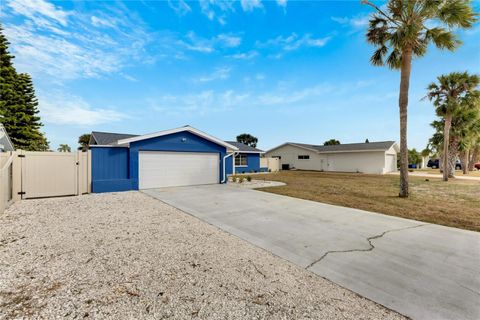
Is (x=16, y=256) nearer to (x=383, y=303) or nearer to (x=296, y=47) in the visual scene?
(x=383, y=303)

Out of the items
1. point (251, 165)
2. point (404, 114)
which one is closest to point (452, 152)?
point (404, 114)

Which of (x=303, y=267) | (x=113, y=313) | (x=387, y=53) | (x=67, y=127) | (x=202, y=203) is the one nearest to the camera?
(x=113, y=313)

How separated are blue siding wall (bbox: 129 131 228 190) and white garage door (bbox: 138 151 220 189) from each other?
257 mm

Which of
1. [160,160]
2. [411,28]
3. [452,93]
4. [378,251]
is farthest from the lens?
[452,93]

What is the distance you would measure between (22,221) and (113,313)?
5585mm

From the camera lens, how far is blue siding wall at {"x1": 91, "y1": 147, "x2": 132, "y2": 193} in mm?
9711

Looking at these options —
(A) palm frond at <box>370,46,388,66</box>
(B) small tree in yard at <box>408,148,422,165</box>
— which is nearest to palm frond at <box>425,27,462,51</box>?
(A) palm frond at <box>370,46,388,66</box>

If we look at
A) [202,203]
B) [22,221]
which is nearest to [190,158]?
[202,203]

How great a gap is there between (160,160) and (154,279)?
9.55 metres

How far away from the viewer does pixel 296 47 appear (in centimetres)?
1239

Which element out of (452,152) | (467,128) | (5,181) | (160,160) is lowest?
(5,181)

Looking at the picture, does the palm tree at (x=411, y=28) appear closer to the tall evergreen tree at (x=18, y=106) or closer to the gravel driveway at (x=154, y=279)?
the gravel driveway at (x=154, y=279)

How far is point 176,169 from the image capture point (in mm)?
12062

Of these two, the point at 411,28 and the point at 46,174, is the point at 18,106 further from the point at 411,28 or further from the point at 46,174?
the point at 411,28
